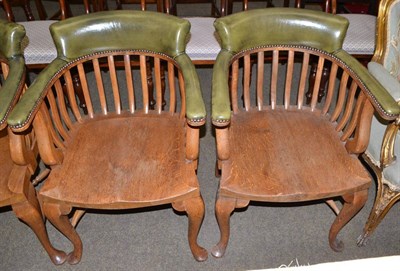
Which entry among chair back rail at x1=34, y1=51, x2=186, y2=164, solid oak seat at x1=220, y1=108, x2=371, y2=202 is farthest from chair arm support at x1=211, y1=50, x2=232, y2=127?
solid oak seat at x1=220, y1=108, x2=371, y2=202

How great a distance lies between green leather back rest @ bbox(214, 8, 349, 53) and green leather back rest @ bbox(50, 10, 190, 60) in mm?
177

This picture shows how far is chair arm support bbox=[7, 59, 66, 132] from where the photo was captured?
1197 millimetres

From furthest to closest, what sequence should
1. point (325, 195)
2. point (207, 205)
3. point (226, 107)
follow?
point (207, 205) < point (325, 195) < point (226, 107)

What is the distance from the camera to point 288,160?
1446mm

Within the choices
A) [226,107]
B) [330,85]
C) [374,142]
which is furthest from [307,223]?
[226,107]

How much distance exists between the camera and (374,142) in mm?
1548

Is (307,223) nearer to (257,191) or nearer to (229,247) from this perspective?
(229,247)

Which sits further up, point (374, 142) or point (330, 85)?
point (330, 85)

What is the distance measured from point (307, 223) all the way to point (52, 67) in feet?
4.25

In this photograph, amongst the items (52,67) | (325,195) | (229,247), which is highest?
(52,67)

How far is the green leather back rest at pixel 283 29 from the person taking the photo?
4.94 feet

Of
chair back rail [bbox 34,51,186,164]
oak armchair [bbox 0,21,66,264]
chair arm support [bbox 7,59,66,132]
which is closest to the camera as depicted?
chair arm support [bbox 7,59,66,132]

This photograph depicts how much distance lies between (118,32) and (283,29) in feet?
2.13

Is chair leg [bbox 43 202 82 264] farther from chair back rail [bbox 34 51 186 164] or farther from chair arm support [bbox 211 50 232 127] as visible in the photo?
chair arm support [bbox 211 50 232 127]
